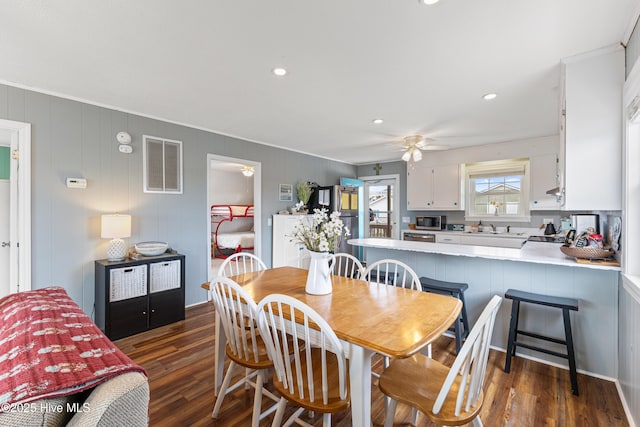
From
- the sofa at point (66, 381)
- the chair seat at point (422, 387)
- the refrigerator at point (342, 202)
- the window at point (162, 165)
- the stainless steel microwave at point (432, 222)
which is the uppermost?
the window at point (162, 165)

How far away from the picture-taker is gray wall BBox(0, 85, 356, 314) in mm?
2754

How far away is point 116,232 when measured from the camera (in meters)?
2.98

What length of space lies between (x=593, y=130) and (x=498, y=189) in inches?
132

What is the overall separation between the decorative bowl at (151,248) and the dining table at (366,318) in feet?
5.02

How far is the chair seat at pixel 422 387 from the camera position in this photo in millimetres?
1225

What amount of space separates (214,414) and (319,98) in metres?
2.72

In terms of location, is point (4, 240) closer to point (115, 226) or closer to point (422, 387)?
point (115, 226)

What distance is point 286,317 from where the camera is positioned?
58.6 inches

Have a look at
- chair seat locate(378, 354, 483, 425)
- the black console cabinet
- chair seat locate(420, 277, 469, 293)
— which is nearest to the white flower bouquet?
chair seat locate(378, 354, 483, 425)

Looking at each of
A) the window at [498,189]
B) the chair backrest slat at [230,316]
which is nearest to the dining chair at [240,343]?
the chair backrest slat at [230,316]

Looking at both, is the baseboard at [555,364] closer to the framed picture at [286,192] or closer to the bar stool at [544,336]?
the bar stool at [544,336]

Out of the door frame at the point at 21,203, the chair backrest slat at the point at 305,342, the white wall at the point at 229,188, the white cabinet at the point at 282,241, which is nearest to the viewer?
the chair backrest slat at the point at 305,342

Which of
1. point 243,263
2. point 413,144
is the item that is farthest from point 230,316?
point 413,144

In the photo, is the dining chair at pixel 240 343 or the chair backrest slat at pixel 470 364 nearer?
the chair backrest slat at pixel 470 364
